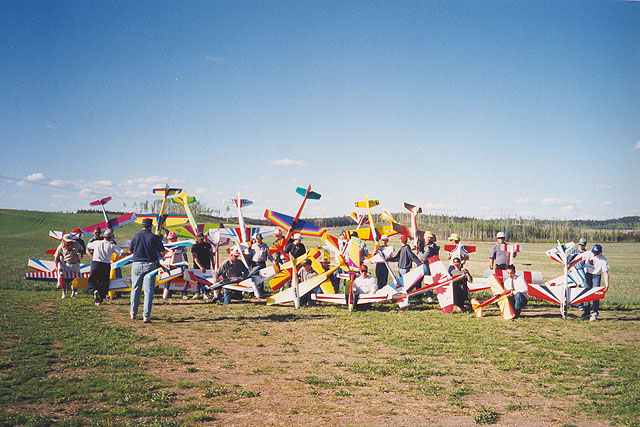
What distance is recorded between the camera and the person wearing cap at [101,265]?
35.4 feet

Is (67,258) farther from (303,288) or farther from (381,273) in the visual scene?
(381,273)

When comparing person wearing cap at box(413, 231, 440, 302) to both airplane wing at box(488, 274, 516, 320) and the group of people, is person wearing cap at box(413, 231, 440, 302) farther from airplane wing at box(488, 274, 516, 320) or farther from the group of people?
airplane wing at box(488, 274, 516, 320)

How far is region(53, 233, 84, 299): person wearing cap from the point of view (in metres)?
11.8

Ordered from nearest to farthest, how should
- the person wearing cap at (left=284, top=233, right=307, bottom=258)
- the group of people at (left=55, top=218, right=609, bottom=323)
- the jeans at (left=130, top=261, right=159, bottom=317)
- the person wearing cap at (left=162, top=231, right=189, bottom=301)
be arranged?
the jeans at (left=130, top=261, right=159, bottom=317) < the group of people at (left=55, top=218, right=609, bottom=323) < the person wearing cap at (left=162, top=231, right=189, bottom=301) < the person wearing cap at (left=284, top=233, right=307, bottom=258)

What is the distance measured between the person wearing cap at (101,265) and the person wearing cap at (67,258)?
1.35m

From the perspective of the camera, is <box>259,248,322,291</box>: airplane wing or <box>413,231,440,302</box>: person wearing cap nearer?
<box>259,248,322,291</box>: airplane wing

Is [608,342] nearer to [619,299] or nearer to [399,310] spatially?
[399,310]

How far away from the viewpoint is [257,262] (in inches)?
509

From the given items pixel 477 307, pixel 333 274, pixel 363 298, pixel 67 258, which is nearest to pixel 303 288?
pixel 333 274

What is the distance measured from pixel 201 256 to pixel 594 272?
9.94 metres

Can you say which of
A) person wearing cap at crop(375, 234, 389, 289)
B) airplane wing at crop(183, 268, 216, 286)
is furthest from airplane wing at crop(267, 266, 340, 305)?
airplane wing at crop(183, 268, 216, 286)

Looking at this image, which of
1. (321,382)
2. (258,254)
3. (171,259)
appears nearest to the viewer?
(321,382)

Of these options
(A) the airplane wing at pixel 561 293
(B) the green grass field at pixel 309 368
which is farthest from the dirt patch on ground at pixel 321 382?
(A) the airplane wing at pixel 561 293

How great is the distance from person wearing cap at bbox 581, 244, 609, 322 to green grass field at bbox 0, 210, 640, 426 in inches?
12.4
